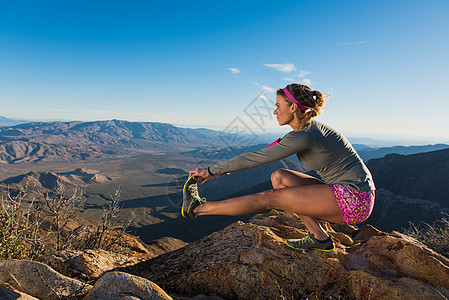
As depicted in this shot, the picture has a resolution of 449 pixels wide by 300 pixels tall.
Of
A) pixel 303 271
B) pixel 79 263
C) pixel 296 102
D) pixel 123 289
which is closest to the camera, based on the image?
pixel 123 289

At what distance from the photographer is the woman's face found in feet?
7.45

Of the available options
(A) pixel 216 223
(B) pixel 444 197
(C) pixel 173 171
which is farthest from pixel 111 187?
(B) pixel 444 197

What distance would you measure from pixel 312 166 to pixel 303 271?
1.06 meters

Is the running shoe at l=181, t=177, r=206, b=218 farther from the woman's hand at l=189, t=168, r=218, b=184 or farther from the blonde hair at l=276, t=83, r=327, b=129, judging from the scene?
the blonde hair at l=276, t=83, r=327, b=129

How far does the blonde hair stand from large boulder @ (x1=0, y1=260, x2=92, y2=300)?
2.43 m

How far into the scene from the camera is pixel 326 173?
2.27 metres

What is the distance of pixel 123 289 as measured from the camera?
5.69ft

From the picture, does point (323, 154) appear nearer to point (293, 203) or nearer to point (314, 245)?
point (293, 203)

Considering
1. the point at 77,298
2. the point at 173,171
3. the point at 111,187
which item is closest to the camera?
the point at 77,298

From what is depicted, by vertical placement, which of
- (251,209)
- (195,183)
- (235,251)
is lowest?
(235,251)

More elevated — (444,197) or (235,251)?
(235,251)

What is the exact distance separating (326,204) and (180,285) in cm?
172

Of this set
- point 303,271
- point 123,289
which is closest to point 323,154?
point 303,271

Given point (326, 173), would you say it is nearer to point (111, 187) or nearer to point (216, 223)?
point (216, 223)
